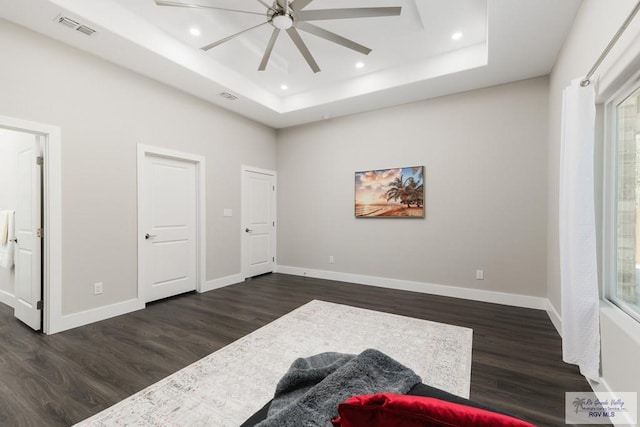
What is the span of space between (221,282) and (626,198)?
15.6 ft

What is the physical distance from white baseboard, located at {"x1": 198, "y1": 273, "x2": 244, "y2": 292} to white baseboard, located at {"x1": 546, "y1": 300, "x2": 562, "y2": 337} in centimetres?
436

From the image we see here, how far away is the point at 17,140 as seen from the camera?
10.6 ft

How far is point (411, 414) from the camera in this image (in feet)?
2.37

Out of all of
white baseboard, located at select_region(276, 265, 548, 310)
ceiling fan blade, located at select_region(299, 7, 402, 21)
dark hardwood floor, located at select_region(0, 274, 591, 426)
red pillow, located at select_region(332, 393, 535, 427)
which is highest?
ceiling fan blade, located at select_region(299, 7, 402, 21)

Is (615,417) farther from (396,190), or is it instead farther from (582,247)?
(396,190)

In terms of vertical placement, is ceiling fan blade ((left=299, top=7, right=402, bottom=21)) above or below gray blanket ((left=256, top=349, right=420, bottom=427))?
above

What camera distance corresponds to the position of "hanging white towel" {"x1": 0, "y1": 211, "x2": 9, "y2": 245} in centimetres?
333

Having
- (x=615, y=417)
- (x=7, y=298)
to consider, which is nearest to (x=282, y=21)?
(x=615, y=417)

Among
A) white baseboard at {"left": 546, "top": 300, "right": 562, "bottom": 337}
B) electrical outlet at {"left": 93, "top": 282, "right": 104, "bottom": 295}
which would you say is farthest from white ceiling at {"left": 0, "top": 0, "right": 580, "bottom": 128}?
white baseboard at {"left": 546, "top": 300, "right": 562, "bottom": 337}

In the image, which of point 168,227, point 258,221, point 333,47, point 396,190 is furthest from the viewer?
point 258,221

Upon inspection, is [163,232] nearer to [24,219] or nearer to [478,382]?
[24,219]

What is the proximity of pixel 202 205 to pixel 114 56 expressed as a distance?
2.09 metres

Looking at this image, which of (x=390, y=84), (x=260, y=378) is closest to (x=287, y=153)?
(x=390, y=84)

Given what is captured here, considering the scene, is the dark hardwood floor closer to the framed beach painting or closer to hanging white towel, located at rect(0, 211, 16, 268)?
hanging white towel, located at rect(0, 211, 16, 268)
